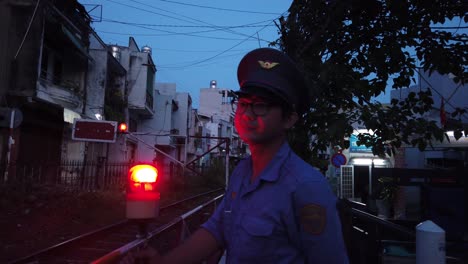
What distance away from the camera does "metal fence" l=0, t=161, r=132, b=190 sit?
12334 millimetres

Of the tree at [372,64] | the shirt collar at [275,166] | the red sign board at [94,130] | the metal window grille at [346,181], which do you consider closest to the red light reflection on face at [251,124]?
the shirt collar at [275,166]

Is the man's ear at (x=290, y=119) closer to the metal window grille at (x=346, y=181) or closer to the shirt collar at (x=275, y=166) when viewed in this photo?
the shirt collar at (x=275, y=166)

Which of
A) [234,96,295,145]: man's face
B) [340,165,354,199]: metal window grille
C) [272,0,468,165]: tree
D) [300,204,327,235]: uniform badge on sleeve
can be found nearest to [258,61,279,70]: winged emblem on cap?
[234,96,295,145]: man's face

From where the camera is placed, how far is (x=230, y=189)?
1.68m

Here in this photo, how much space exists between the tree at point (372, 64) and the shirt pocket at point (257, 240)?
2.53 meters

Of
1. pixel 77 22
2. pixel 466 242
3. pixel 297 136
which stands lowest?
pixel 466 242

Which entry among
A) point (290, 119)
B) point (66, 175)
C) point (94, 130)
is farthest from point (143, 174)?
point (66, 175)

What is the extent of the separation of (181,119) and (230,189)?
40866mm

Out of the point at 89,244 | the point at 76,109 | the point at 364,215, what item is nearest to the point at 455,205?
the point at 364,215

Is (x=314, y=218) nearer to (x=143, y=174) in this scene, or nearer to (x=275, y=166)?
(x=275, y=166)

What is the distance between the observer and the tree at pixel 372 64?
Answer: 391 centimetres

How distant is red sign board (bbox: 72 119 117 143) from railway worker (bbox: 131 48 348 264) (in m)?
13.0

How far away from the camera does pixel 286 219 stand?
1.31 metres

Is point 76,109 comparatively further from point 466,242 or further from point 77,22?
point 466,242
